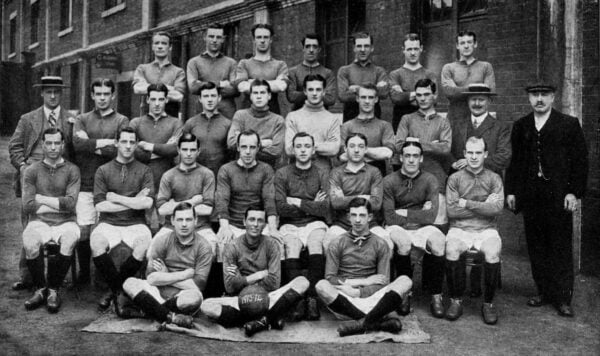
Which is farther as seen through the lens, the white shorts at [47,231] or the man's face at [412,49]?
the man's face at [412,49]

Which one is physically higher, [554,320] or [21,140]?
[21,140]

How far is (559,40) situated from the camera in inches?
272

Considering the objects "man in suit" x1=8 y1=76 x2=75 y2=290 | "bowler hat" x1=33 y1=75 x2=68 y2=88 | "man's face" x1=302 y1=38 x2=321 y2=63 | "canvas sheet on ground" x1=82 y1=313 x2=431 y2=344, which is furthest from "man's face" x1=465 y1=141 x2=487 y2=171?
"bowler hat" x1=33 y1=75 x2=68 y2=88

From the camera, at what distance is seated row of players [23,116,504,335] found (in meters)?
5.14

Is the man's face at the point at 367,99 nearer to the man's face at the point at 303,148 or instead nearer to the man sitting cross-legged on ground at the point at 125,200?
the man's face at the point at 303,148

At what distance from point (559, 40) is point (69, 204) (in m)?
5.38

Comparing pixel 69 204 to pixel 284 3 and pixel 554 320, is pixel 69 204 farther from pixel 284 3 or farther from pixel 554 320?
pixel 284 3

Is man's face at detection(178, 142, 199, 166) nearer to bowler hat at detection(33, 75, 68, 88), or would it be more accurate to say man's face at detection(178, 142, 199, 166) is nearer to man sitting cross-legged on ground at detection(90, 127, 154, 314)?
man sitting cross-legged on ground at detection(90, 127, 154, 314)

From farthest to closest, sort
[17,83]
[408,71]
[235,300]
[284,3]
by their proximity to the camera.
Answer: [17,83]
[284,3]
[408,71]
[235,300]

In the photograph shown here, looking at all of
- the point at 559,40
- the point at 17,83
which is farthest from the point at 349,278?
the point at 17,83

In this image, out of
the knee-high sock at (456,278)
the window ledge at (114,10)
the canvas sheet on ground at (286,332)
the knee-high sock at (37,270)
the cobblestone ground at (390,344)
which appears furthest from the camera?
the window ledge at (114,10)

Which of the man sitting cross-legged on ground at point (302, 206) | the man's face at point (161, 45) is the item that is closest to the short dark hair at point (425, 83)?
the man sitting cross-legged on ground at point (302, 206)

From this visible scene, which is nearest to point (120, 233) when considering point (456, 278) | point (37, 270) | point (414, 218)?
point (37, 270)

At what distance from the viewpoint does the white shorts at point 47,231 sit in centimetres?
579
